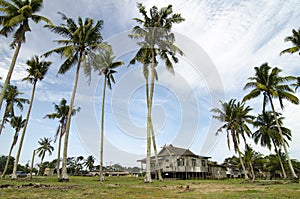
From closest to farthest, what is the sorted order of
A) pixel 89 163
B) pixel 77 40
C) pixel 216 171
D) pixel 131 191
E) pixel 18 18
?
pixel 131 191
pixel 18 18
pixel 77 40
pixel 216 171
pixel 89 163

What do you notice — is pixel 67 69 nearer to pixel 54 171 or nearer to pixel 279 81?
pixel 279 81

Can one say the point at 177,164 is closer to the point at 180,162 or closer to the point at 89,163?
the point at 180,162

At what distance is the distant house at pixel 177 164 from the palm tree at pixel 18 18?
2719 centimetres

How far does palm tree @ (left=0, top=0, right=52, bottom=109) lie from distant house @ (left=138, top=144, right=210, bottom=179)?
2719 centimetres

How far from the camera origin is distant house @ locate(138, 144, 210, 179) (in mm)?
37219

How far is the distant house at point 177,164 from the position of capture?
3722cm

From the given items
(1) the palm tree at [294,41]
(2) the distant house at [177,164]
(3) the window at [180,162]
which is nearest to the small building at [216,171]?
(2) the distant house at [177,164]

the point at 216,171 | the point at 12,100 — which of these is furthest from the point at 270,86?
the point at 12,100

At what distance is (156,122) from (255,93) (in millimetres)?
13536

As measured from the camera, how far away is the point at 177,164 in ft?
124

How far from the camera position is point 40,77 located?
26.0m

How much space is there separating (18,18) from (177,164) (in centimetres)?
3210

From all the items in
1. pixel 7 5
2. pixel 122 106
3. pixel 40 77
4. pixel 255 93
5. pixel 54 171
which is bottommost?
pixel 54 171

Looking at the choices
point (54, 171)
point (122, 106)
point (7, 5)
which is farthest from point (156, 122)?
point (54, 171)
